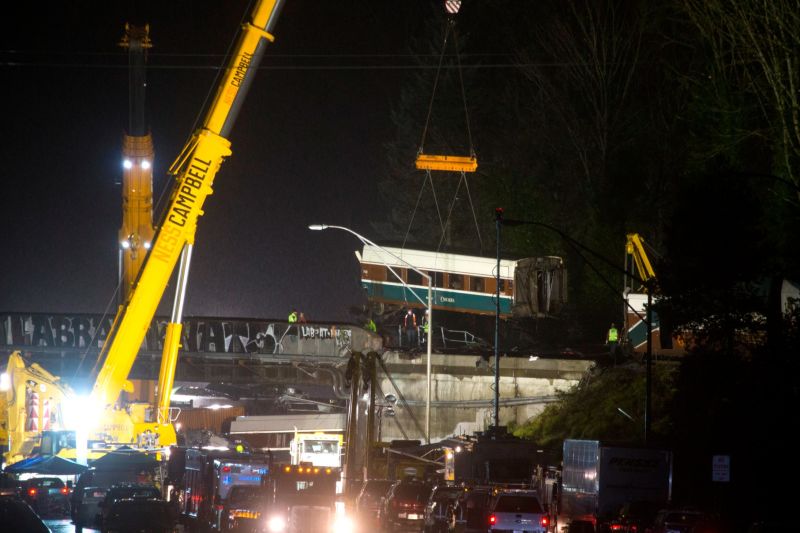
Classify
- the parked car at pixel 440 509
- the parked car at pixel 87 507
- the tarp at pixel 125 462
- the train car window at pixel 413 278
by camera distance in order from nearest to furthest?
the parked car at pixel 87 507 < the tarp at pixel 125 462 < the parked car at pixel 440 509 < the train car window at pixel 413 278

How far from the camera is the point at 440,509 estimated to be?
104ft

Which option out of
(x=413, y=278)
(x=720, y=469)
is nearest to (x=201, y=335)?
(x=413, y=278)

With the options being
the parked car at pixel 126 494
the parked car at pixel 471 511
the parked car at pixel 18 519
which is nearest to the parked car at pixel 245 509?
the parked car at pixel 126 494

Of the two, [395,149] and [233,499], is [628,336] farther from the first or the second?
[395,149]

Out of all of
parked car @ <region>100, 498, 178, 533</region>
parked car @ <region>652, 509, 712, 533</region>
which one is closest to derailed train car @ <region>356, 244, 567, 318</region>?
parked car @ <region>652, 509, 712, 533</region>

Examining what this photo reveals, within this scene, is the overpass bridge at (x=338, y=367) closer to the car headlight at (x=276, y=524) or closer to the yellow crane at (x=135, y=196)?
the yellow crane at (x=135, y=196)

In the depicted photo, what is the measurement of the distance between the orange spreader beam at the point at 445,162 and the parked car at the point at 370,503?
33.4m

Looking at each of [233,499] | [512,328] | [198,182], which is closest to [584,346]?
[512,328]

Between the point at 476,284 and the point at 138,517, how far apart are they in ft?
139

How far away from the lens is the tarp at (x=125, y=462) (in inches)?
1185

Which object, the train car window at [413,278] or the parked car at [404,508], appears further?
the train car window at [413,278]

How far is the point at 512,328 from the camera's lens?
70.4m

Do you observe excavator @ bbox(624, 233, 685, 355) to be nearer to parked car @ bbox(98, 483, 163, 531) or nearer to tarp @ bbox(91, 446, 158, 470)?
tarp @ bbox(91, 446, 158, 470)

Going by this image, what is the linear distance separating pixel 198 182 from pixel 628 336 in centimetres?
2907
